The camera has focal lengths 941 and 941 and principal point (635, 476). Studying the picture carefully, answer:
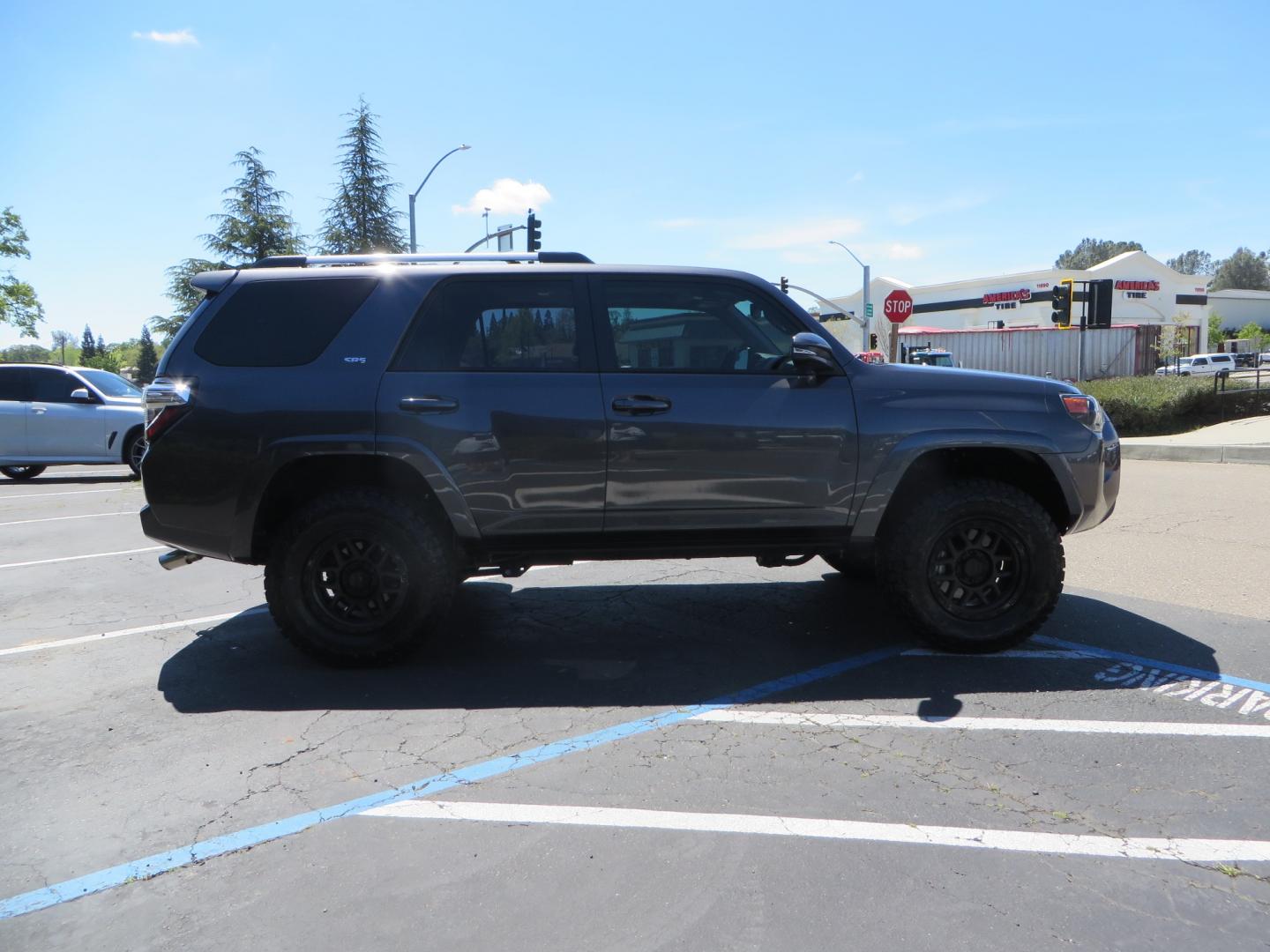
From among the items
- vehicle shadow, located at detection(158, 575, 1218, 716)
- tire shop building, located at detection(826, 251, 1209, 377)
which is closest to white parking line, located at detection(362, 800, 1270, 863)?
vehicle shadow, located at detection(158, 575, 1218, 716)

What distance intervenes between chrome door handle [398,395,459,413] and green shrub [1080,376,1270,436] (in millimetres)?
17212

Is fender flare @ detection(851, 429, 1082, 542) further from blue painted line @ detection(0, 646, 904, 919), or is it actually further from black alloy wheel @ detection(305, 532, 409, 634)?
black alloy wheel @ detection(305, 532, 409, 634)

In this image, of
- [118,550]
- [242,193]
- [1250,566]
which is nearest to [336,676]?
[118,550]

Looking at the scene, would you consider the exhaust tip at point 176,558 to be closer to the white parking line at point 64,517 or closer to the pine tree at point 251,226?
the white parking line at point 64,517

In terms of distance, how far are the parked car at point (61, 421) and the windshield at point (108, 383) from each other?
0.16 m

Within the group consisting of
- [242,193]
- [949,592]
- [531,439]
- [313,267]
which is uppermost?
[242,193]

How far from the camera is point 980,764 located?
3.48m

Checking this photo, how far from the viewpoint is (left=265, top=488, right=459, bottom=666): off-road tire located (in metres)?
4.53

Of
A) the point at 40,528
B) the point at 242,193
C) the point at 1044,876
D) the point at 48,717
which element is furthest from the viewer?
the point at 242,193

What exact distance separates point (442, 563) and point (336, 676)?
0.77 metres

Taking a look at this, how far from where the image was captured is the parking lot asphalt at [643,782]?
255 centimetres

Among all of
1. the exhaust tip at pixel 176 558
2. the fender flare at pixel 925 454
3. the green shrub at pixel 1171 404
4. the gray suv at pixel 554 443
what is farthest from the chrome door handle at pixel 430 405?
the green shrub at pixel 1171 404

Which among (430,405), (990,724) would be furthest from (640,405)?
(990,724)

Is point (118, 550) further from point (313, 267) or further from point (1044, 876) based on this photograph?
point (1044, 876)
